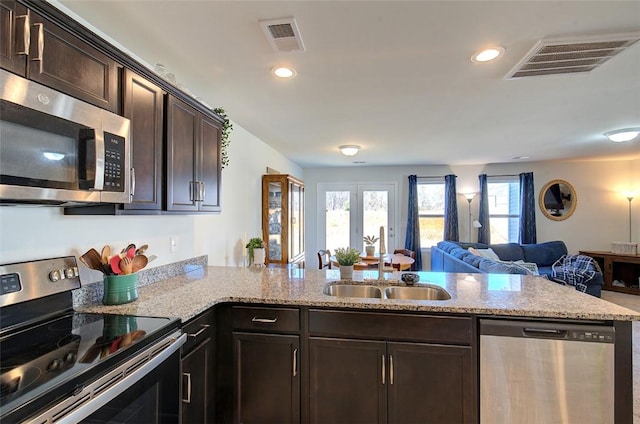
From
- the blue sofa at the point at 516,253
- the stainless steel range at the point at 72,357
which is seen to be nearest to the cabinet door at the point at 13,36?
the stainless steel range at the point at 72,357

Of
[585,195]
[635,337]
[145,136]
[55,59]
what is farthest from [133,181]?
[585,195]

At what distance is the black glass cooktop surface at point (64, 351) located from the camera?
922mm

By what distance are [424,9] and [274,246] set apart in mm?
3439

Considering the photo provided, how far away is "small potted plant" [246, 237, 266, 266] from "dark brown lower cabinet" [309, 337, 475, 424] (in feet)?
5.99

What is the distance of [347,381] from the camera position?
6.04 feet

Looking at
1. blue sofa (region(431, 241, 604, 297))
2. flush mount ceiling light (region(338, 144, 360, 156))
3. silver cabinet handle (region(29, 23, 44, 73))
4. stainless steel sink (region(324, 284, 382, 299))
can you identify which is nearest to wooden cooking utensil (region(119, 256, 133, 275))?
silver cabinet handle (region(29, 23, 44, 73))

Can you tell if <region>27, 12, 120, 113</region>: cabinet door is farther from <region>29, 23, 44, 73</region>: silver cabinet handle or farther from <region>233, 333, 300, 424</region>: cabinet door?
<region>233, 333, 300, 424</region>: cabinet door

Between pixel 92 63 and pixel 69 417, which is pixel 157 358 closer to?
pixel 69 417

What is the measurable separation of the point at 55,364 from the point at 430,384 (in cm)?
170

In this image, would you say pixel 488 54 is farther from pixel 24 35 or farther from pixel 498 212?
pixel 498 212

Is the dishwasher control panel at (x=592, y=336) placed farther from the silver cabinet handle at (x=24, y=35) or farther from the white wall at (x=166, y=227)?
the silver cabinet handle at (x=24, y=35)

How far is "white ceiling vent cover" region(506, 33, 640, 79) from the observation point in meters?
1.92

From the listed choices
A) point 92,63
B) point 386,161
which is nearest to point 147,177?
point 92,63

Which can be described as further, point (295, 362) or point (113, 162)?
point (295, 362)
